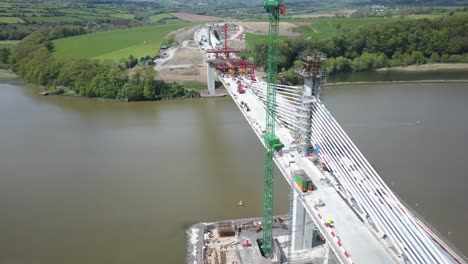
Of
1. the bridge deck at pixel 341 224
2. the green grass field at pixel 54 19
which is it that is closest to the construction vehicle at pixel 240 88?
the bridge deck at pixel 341 224

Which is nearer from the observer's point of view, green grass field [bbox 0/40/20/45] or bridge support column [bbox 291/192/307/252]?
bridge support column [bbox 291/192/307/252]

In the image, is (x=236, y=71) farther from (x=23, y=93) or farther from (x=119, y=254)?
(x=23, y=93)

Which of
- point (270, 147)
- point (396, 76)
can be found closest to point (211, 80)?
point (396, 76)

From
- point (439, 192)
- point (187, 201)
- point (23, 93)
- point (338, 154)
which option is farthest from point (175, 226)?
point (23, 93)

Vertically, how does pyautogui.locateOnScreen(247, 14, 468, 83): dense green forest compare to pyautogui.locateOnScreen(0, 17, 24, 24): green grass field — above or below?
below

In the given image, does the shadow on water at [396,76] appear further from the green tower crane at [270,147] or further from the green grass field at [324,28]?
the green tower crane at [270,147]

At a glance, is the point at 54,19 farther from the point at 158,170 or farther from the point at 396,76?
Result: the point at 158,170

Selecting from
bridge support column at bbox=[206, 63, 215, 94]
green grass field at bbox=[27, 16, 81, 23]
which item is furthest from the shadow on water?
green grass field at bbox=[27, 16, 81, 23]

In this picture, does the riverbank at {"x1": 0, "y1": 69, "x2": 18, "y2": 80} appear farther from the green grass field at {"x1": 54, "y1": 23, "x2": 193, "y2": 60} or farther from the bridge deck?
the bridge deck
